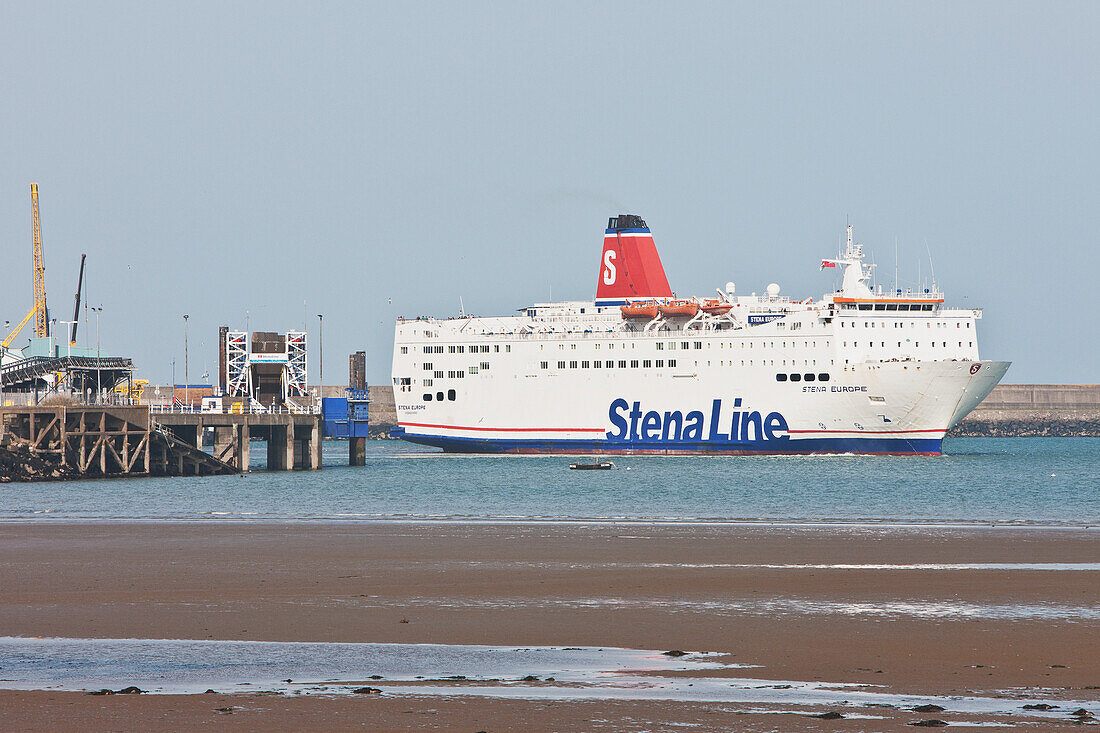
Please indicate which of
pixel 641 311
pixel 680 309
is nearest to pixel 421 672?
pixel 680 309

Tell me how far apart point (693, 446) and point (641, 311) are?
6.51 meters

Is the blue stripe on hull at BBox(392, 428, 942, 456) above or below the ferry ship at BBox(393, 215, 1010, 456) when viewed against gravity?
below

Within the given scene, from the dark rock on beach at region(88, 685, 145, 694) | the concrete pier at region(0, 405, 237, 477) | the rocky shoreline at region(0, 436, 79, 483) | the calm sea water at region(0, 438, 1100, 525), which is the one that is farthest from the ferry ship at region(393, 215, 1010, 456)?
the dark rock on beach at region(88, 685, 145, 694)

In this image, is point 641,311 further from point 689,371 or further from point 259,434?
point 259,434

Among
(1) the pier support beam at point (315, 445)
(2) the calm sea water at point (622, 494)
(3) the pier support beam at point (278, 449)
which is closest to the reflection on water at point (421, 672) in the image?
(2) the calm sea water at point (622, 494)

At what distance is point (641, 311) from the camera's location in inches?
2235

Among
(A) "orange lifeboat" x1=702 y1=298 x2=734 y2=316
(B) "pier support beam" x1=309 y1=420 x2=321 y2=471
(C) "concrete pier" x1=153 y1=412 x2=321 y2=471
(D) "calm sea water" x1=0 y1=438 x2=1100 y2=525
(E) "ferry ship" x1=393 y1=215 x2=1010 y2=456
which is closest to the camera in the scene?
(D) "calm sea water" x1=0 y1=438 x2=1100 y2=525

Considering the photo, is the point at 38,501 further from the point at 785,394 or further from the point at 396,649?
the point at 785,394

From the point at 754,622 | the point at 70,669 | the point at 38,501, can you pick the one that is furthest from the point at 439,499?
the point at 70,669

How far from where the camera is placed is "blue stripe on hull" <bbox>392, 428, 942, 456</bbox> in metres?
52.1

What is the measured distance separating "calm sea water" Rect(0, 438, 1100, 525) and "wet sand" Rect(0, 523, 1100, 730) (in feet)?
15.1

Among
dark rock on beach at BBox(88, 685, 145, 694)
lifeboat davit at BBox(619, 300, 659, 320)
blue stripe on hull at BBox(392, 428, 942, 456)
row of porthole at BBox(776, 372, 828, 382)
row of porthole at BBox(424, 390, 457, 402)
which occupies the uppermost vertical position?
lifeboat davit at BBox(619, 300, 659, 320)

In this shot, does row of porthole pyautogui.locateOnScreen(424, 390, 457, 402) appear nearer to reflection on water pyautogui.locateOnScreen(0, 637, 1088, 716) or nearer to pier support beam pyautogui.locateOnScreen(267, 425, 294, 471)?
pier support beam pyautogui.locateOnScreen(267, 425, 294, 471)

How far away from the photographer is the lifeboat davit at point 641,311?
56438 mm
